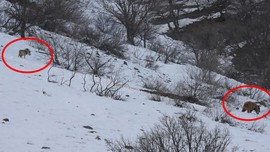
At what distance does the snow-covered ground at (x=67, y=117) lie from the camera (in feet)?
14.0

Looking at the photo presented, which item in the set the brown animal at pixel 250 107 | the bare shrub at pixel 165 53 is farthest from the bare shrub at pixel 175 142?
the bare shrub at pixel 165 53

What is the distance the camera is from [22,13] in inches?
588

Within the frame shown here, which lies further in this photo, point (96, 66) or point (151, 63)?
point (151, 63)

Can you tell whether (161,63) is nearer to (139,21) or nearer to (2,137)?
(139,21)

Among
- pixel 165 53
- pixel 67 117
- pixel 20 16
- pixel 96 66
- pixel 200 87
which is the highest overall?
pixel 20 16

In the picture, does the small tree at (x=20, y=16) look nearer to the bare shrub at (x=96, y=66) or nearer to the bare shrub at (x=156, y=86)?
the bare shrub at (x=96, y=66)

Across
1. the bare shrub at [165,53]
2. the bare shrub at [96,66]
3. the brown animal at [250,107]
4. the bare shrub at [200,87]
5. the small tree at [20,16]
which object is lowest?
the brown animal at [250,107]

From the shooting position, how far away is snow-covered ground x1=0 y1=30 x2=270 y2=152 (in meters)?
4.26

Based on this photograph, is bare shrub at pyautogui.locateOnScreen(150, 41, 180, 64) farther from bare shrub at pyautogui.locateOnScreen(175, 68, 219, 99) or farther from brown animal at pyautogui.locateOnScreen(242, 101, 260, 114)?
brown animal at pyautogui.locateOnScreen(242, 101, 260, 114)

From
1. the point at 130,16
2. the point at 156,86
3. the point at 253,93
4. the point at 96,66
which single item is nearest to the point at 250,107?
the point at 156,86

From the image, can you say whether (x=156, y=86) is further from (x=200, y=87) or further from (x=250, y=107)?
(x=250, y=107)

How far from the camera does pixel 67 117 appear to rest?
18.2ft

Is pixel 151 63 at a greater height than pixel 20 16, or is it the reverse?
pixel 20 16

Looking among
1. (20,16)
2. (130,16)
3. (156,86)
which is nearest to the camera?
(156,86)
